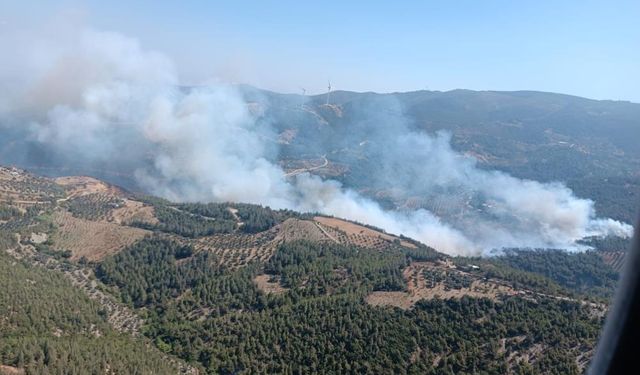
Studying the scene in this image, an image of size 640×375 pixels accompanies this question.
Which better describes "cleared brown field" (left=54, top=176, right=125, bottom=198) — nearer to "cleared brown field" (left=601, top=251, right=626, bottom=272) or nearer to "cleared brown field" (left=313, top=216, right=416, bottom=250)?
"cleared brown field" (left=313, top=216, right=416, bottom=250)

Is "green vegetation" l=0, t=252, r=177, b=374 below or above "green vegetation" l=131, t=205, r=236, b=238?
above

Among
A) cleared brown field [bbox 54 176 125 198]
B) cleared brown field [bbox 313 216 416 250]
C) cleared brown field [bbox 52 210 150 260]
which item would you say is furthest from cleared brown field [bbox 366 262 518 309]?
cleared brown field [bbox 54 176 125 198]

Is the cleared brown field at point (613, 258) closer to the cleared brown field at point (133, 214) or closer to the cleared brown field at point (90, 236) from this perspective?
the cleared brown field at point (133, 214)

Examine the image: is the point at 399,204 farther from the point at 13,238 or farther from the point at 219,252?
the point at 13,238

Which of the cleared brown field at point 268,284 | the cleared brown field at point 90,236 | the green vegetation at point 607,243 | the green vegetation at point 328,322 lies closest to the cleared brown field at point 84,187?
the cleared brown field at point 90,236

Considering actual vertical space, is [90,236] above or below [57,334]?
below

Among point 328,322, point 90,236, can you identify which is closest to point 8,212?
point 90,236

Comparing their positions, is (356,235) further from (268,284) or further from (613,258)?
(613,258)
